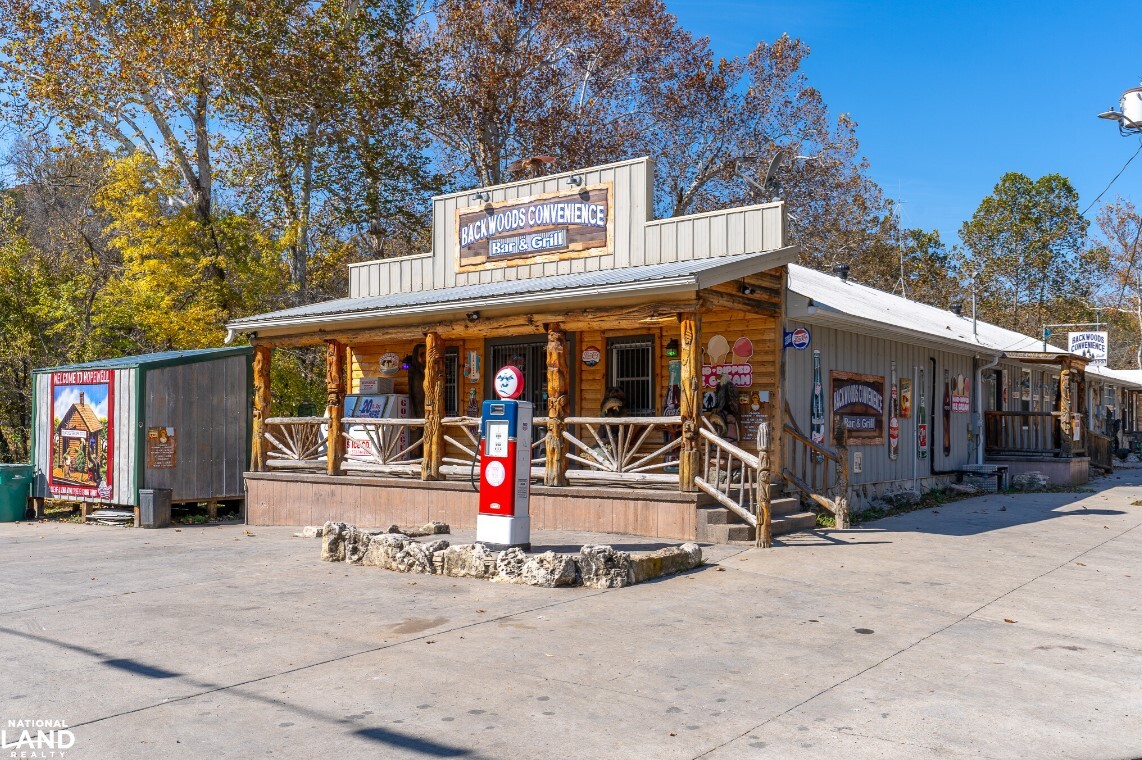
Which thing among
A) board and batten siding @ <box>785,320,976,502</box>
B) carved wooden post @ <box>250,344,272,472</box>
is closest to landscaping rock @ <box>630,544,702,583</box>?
board and batten siding @ <box>785,320,976,502</box>

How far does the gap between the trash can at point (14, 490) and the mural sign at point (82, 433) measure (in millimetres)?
591

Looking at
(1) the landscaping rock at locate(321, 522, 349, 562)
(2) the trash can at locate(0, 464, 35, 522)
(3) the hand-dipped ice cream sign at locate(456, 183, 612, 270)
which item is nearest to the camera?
(1) the landscaping rock at locate(321, 522, 349, 562)

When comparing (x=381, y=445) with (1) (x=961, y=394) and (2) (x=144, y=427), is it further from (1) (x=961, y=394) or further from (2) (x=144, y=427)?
(1) (x=961, y=394)

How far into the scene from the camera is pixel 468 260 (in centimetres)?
1698

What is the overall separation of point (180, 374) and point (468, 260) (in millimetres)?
5491

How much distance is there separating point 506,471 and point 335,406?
6.67 meters

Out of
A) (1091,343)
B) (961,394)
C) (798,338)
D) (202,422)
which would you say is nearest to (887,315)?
(961,394)

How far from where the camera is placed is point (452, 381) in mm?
17875

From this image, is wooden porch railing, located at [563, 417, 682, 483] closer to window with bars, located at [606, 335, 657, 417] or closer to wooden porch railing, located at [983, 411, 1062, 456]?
window with bars, located at [606, 335, 657, 417]

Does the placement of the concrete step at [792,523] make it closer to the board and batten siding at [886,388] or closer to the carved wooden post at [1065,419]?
the board and batten siding at [886,388]

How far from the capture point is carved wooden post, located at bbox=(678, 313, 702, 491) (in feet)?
39.4

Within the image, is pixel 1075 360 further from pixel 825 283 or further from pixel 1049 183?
pixel 1049 183

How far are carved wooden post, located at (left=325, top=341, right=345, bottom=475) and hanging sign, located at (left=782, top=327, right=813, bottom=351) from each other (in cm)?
742

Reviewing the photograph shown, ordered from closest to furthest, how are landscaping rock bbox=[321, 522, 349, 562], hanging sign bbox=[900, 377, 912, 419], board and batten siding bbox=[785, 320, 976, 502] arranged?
landscaping rock bbox=[321, 522, 349, 562]
board and batten siding bbox=[785, 320, 976, 502]
hanging sign bbox=[900, 377, 912, 419]
